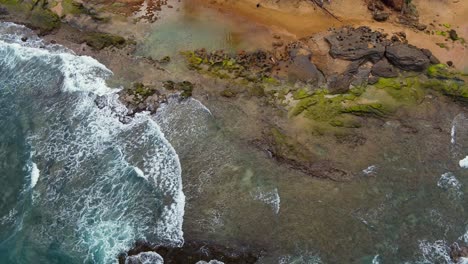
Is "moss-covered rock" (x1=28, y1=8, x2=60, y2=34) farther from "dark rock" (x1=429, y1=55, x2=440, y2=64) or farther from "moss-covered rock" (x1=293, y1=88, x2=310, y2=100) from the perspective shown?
"dark rock" (x1=429, y1=55, x2=440, y2=64)

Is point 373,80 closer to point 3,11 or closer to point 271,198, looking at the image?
point 271,198

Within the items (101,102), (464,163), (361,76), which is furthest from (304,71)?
(101,102)

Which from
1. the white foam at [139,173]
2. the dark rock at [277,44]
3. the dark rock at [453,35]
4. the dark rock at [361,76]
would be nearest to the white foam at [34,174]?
the white foam at [139,173]

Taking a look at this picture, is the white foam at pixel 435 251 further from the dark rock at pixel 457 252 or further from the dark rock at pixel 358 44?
the dark rock at pixel 358 44

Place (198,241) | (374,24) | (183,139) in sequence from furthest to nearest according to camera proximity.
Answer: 1. (374,24)
2. (183,139)
3. (198,241)

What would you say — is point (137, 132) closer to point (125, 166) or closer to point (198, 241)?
point (125, 166)

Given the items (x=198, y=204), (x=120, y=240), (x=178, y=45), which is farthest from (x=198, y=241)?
(x=178, y=45)

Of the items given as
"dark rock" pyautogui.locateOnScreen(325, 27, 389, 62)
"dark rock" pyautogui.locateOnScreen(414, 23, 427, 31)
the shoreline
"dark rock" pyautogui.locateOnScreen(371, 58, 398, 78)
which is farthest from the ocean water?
"dark rock" pyautogui.locateOnScreen(414, 23, 427, 31)
